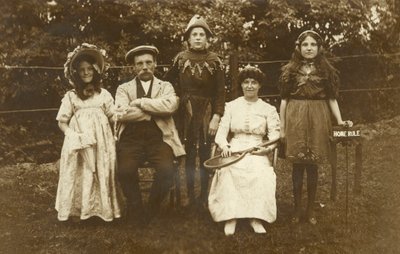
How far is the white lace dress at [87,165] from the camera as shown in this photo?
309 centimetres

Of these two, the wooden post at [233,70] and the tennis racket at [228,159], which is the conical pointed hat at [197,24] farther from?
the tennis racket at [228,159]

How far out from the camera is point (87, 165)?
3107 millimetres

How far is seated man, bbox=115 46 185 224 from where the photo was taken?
10.2ft

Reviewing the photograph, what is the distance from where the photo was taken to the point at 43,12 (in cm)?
336

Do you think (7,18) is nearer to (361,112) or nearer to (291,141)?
(291,141)

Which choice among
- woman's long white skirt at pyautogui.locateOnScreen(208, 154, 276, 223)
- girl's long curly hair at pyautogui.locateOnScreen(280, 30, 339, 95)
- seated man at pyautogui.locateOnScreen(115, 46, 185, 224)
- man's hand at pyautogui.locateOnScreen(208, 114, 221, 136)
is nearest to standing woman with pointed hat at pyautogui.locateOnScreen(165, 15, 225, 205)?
man's hand at pyautogui.locateOnScreen(208, 114, 221, 136)

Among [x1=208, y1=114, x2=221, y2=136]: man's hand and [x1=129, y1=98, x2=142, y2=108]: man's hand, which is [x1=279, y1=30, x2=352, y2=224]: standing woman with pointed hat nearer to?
[x1=208, y1=114, x2=221, y2=136]: man's hand

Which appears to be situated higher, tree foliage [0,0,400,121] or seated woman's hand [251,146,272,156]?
tree foliage [0,0,400,121]

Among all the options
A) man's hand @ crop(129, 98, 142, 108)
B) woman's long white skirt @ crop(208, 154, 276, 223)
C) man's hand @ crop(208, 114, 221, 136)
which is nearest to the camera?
woman's long white skirt @ crop(208, 154, 276, 223)

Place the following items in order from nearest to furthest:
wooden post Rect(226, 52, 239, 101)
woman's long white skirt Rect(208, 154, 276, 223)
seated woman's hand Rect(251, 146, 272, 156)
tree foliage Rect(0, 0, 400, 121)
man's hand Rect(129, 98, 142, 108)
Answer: woman's long white skirt Rect(208, 154, 276, 223) → seated woman's hand Rect(251, 146, 272, 156) → man's hand Rect(129, 98, 142, 108) → tree foliage Rect(0, 0, 400, 121) → wooden post Rect(226, 52, 239, 101)

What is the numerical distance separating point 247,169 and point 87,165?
3.52 feet

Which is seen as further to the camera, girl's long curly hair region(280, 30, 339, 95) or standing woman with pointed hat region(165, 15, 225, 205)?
standing woman with pointed hat region(165, 15, 225, 205)

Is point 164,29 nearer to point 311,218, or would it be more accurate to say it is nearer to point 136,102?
point 136,102

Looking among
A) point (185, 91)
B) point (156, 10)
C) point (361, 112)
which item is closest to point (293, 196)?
point (361, 112)
